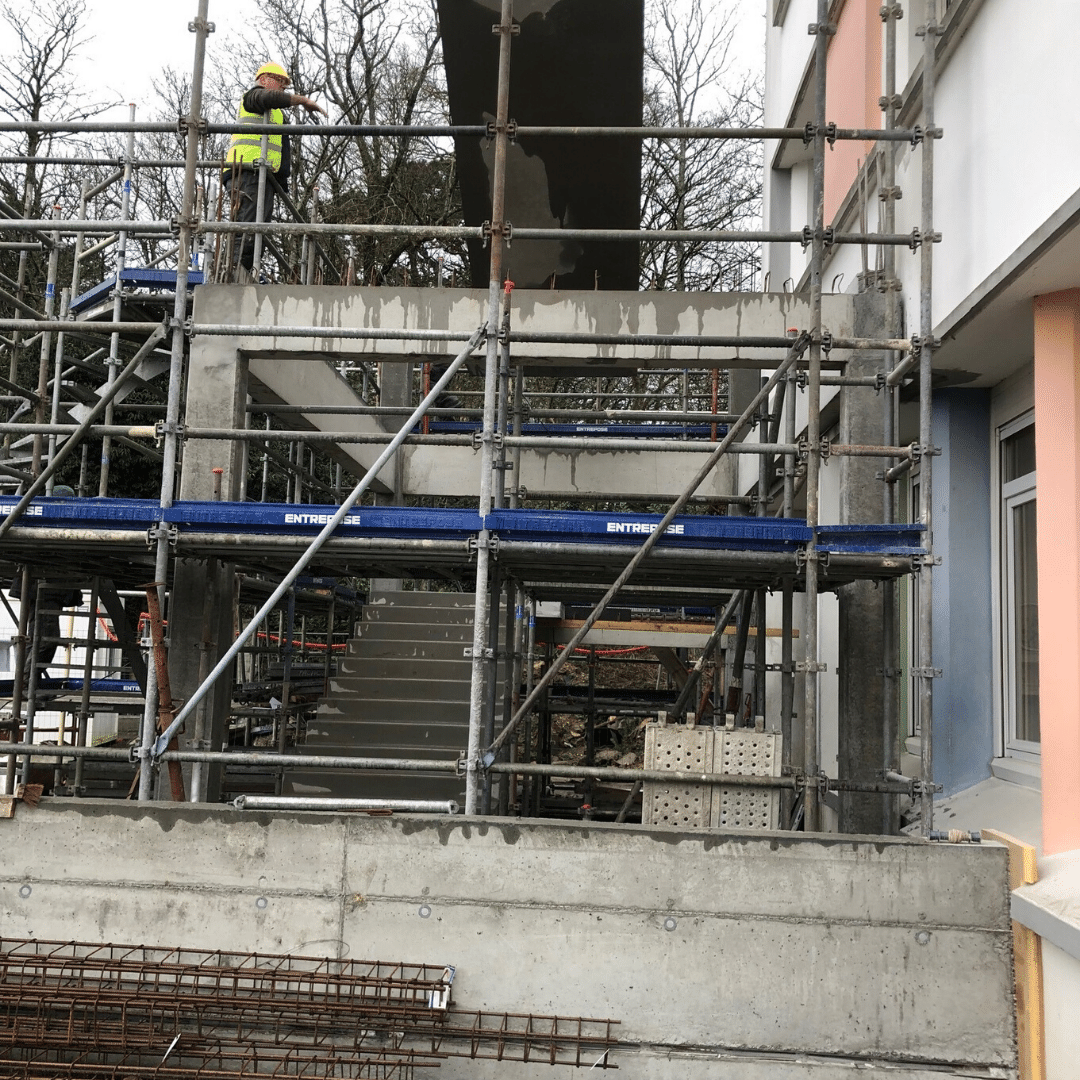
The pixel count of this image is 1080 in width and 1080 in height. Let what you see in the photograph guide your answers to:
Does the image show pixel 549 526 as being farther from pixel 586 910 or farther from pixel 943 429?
pixel 943 429

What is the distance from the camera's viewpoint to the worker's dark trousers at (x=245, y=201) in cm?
846

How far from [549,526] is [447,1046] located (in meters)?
2.64

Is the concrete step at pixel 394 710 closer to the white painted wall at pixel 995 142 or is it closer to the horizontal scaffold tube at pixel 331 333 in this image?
the horizontal scaffold tube at pixel 331 333

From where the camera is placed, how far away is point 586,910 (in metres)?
5.40

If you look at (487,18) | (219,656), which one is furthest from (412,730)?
(487,18)

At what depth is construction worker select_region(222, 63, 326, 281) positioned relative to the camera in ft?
28.0

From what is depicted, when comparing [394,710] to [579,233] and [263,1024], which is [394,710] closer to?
[263,1024]

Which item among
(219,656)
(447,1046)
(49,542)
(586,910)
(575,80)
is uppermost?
(575,80)

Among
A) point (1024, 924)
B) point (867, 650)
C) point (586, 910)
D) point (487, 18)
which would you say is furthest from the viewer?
point (487, 18)

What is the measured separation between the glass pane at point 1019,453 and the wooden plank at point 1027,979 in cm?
236

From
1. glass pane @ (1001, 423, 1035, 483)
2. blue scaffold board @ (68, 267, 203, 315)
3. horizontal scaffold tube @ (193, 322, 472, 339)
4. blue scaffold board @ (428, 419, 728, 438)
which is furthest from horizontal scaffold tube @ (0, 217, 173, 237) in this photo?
glass pane @ (1001, 423, 1035, 483)

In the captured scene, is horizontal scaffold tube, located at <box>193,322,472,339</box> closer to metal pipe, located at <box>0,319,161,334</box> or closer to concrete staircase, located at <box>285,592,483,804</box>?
metal pipe, located at <box>0,319,161,334</box>

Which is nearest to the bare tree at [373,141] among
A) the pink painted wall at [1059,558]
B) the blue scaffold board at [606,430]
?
the blue scaffold board at [606,430]

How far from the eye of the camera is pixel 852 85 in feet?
30.1
